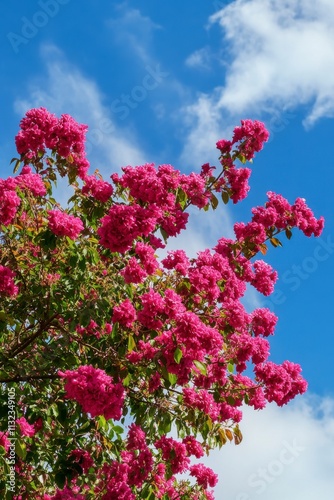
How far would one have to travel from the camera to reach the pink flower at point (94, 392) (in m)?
5.71

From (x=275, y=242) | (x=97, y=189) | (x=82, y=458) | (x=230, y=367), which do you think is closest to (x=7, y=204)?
(x=97, y=189)

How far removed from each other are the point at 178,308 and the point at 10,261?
226 centimetres

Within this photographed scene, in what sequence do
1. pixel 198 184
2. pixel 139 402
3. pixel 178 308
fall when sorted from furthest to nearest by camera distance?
pixel 198 184, pixel 139 402, pixel 178 308

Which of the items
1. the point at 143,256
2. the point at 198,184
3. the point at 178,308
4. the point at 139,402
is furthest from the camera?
the point at 198,184

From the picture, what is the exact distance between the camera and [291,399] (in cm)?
796

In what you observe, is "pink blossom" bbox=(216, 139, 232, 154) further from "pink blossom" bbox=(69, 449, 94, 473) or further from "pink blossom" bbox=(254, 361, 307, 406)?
"pink blossom" bbox=(69, 449, 94, 473)


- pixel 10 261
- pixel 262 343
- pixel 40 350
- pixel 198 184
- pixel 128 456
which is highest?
pixel 198 184

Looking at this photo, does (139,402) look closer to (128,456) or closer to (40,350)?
(128,456)

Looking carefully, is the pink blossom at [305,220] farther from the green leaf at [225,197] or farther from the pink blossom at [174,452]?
the pink blossom at [174,452]

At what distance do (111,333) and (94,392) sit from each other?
2.79 ft

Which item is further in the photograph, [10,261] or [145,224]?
[10,261]

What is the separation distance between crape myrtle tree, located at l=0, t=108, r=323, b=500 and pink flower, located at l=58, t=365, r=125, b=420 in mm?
521

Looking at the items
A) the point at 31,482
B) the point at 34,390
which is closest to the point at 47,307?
the point at 34,390

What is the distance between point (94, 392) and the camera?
5.73 m
